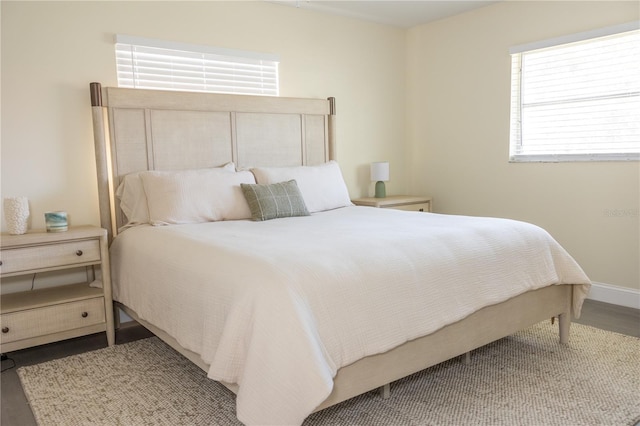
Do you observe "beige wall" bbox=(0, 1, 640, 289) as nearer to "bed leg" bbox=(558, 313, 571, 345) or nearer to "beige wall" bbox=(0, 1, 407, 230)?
"beige wall" bbox=(0, 1, 407, 230)

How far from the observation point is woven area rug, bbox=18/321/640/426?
81.2 inches

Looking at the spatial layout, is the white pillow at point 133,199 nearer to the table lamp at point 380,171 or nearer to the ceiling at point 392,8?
the ceiling at point 392,8

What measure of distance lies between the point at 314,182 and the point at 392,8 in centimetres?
180

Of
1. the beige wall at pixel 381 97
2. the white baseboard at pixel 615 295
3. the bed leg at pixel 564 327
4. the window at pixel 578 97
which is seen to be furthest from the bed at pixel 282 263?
the window at pixel 578 97

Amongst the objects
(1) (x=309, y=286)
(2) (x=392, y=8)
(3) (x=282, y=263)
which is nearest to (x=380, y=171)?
(2) (x=392, y=8)

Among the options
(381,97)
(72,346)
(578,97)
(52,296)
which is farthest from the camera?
(381,97)

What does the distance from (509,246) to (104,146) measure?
Result: 256 centimetres

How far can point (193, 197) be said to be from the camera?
125 inches

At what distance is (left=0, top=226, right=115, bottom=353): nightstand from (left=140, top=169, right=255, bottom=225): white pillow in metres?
0.40

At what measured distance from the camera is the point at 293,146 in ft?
13.5

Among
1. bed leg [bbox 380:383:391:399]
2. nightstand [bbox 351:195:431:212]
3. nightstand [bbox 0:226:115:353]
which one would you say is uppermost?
nightstand [bbox 351:195:431:212]

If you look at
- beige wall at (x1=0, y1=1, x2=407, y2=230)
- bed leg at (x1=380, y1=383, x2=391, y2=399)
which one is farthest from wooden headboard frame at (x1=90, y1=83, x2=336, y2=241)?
bed leg at (x1=380, y1=383, x2=391, y2=399)

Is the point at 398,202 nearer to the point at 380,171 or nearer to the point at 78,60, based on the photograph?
the point at 380,171

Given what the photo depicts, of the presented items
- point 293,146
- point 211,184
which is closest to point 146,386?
point 211,184
